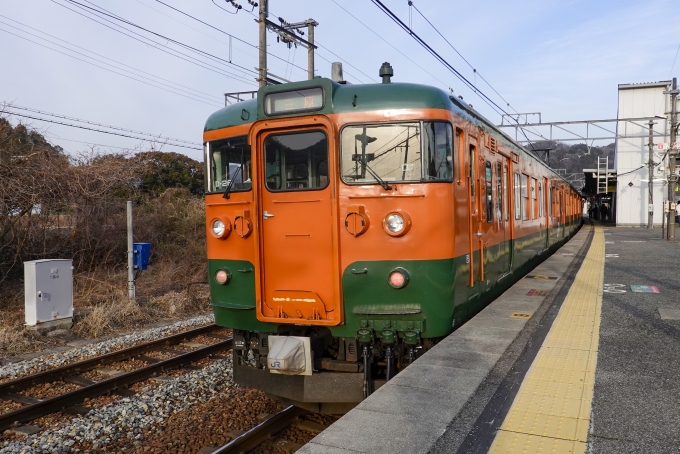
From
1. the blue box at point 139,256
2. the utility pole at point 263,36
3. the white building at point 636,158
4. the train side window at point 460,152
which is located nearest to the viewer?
the train side window at point 460,152

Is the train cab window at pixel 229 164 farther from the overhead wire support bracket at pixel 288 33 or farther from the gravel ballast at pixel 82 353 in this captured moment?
the overhead wire support bracket at pixel 288 33

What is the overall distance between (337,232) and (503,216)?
3404 millimetres

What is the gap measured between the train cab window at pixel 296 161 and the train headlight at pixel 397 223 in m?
0.67

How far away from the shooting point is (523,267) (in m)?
9.92

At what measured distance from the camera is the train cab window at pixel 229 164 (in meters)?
5.23

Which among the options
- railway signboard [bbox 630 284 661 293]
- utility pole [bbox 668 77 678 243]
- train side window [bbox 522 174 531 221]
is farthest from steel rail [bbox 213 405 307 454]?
utility pole [bbox 668 77 678 243]

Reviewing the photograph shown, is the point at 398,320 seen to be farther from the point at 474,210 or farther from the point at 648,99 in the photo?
the point at 648,99

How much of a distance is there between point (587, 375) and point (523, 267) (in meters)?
5.61

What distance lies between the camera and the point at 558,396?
3.99m

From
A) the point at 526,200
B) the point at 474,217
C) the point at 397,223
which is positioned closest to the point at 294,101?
the point at 397,223

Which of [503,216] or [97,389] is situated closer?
[97,389]

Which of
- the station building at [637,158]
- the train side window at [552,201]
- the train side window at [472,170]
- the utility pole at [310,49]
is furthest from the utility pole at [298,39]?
the station building at [637,158]

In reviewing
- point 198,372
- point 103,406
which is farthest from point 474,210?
point 103,406

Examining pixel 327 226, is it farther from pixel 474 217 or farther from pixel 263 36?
pixel 263 36
